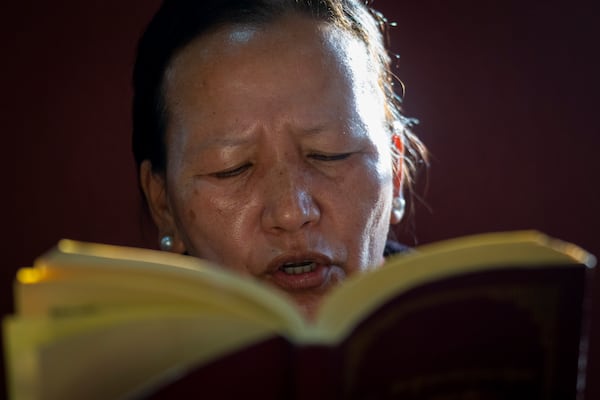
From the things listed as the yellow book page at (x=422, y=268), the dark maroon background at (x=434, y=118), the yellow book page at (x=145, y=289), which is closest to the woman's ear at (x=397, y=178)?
the dark maroon background at (x=434, y=118)

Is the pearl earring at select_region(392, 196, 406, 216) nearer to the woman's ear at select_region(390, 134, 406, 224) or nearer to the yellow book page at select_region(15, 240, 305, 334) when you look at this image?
the woman's ear at select_region(390, 134, 406, 224)

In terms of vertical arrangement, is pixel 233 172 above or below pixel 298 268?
above

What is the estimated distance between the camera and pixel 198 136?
139 cm

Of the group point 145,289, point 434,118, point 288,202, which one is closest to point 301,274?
point 288,202

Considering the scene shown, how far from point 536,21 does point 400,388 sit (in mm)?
1663

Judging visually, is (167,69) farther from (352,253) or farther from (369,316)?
(369,316)

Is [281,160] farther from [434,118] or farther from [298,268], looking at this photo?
[434,118]

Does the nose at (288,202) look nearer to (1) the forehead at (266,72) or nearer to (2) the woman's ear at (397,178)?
(1) the forehead at (266,72)

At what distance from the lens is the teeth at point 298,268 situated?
4.31ft

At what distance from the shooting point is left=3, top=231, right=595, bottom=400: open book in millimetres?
676

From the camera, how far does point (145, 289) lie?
71cm

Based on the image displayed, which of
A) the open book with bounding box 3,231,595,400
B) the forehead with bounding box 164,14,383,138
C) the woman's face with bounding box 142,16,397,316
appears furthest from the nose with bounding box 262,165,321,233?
the open book with bounding box 3,231,595,400

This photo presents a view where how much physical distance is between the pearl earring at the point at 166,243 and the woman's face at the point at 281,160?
0.40 ft

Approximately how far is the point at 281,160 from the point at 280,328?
69 cm
